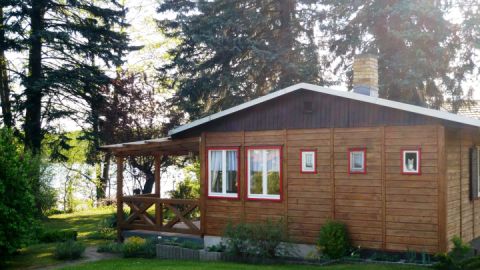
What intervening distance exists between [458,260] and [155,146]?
9169 millimetres

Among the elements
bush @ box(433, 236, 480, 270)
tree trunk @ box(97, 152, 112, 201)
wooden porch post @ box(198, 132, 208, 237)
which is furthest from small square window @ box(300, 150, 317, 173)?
tree trunk @ box(97, 152, 112, 201)

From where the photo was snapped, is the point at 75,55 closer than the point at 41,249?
No

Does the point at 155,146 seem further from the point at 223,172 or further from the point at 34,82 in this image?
the point at 34,82

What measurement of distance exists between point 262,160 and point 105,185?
19.0m

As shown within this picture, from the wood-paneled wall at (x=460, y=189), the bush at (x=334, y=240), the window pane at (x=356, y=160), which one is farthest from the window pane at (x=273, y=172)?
the wood-paneled wall at (x=460, y=189)

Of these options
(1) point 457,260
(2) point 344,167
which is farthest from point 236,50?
(1) point 457,260

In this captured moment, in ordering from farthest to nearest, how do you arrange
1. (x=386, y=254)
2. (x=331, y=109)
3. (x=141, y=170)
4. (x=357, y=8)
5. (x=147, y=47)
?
(x=147, y=47) < (x=141, y=170) < (x=357, y=8) < (x=331, y=109) < (x=386, y=254)

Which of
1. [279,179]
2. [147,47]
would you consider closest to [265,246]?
[279,179]

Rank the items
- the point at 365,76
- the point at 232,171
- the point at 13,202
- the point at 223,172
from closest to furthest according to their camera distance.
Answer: the point at 13,202 → the point at 365,76 → the point at 232,171 → the point at 223,172

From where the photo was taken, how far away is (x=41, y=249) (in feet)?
54.4

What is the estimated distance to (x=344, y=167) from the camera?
42.9ft

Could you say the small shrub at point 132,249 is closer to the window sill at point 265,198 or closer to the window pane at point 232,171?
the window pane at point 232,171

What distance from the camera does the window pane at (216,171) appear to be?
49.6ft

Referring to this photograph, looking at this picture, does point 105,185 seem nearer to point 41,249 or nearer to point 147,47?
point 147,47
